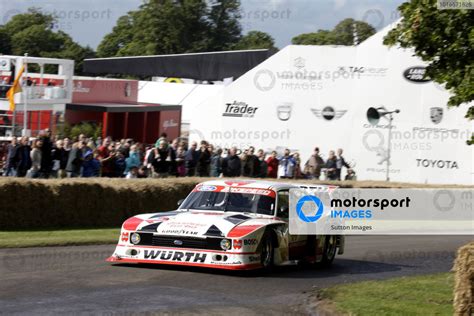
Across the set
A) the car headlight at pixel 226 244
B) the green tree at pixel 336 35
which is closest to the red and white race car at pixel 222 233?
the car headlight at pixel 226 244

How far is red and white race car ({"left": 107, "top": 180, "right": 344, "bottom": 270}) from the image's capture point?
1184 centimetres

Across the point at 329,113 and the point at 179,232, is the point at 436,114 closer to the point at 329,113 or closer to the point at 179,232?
the point at 329,113

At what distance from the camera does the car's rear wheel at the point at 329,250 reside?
14281mm

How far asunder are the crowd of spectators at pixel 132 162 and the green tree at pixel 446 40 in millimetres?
10214

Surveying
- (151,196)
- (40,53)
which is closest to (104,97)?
(151,196)

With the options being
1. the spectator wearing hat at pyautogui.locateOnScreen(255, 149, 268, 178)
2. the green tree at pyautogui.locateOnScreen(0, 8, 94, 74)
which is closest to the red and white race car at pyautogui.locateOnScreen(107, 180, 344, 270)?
the spectator wearing hat at pyautogui.locateOnScreen(255, 149, 268, 178)

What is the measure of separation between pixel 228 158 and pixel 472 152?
15.0m

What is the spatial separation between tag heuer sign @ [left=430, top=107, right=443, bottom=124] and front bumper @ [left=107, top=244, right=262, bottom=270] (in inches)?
1001

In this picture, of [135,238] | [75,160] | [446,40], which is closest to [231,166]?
[75,160]

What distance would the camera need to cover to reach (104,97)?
5178 cm

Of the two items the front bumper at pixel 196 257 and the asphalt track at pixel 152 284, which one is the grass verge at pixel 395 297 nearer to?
the asphalt track at pixel 152 284

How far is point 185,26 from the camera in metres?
110

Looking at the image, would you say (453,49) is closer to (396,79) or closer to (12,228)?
(12,228)

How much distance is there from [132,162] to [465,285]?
14.8 metres
